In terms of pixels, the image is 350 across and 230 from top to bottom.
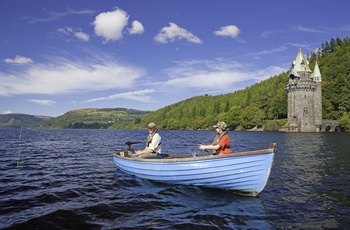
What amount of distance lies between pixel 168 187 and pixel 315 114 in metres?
91.3

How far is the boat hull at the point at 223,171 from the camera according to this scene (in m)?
10.1

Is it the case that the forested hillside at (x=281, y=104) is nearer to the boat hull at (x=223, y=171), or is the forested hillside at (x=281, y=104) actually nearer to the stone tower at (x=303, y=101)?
the stone tower at (x=303, y=101)

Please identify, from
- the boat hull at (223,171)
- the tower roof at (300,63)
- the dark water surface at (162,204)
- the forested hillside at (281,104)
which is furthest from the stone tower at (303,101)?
the boat hull at (223,171)

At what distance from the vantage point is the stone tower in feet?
295

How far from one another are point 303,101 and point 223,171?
296 ft

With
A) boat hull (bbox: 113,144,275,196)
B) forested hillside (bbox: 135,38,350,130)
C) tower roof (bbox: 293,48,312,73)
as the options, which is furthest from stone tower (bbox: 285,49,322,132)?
boat hull (bbox: 113,144,275,196)

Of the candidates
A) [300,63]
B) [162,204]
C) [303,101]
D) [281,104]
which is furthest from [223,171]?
[281,104]

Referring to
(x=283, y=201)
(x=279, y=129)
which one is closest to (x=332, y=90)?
(x=279, y=129)

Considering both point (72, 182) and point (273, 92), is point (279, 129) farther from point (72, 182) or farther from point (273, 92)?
point (72, 182)

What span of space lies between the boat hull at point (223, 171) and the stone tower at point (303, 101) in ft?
282

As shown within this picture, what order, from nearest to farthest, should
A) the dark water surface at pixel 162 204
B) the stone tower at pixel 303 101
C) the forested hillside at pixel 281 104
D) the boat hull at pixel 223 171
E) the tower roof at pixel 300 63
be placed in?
the dark water surface at pixel 162 204
the boat hull at pixel 223 171
the stone tower at pixel 303 101
the tower roof at pixel 300 63
the forested hillside at pixel 281 104

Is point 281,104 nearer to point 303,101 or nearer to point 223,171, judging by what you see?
point 303,101

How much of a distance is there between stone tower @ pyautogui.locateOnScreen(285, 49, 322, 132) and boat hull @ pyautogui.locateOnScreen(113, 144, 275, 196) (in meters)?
86.0

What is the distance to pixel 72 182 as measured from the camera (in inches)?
550
